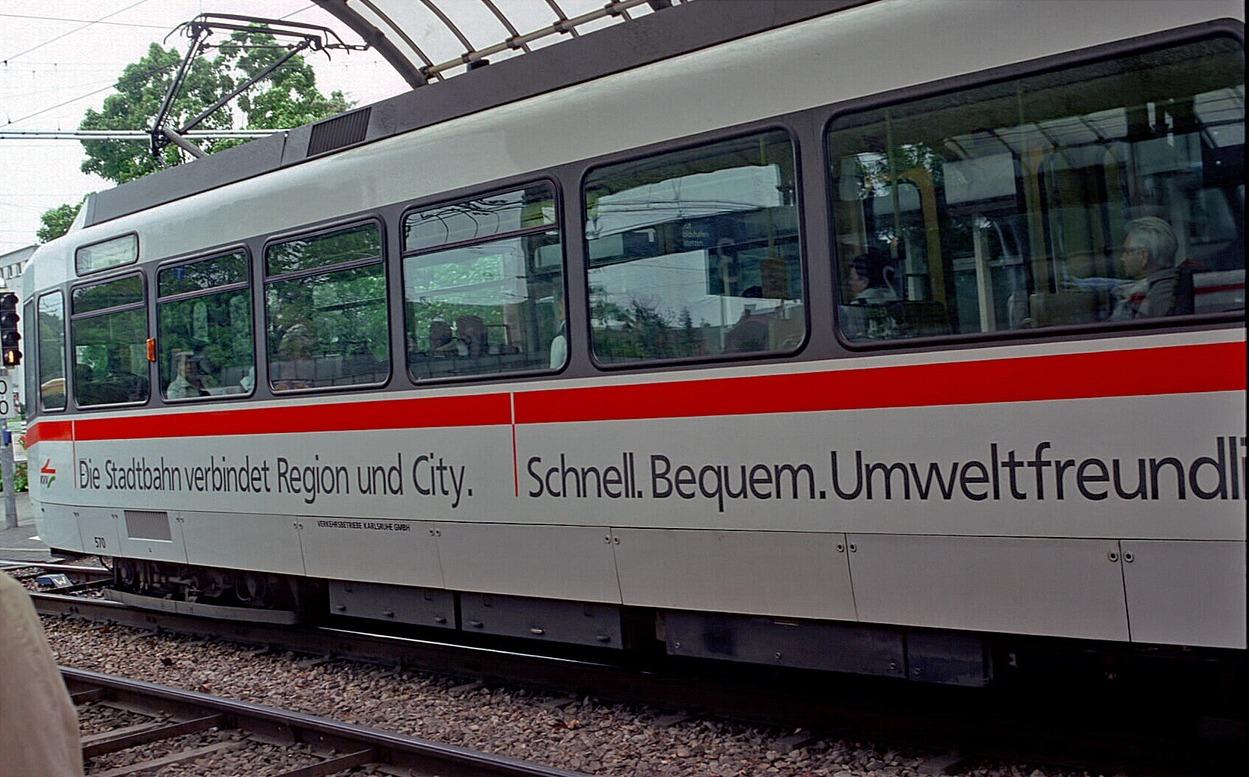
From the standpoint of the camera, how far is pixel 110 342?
394 inches

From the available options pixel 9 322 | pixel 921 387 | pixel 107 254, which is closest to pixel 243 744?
pixel 921 387

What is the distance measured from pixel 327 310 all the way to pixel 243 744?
110 inches

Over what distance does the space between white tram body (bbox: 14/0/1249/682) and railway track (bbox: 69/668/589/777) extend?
4.07ft

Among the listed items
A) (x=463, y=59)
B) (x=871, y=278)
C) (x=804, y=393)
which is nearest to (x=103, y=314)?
(x=463, y=59)

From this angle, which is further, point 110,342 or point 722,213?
point 110,342

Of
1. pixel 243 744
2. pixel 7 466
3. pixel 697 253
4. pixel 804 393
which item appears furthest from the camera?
pixel 7 466

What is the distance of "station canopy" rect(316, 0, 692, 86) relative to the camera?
32.0 ft

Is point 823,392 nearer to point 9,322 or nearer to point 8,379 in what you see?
point 9,322

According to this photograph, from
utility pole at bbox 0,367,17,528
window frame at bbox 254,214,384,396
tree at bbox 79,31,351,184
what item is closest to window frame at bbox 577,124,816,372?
window frame at bbox 254,214,384,396

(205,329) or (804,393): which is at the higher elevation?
(205,329)

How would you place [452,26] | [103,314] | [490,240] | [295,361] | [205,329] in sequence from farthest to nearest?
1. [452,26]
2. [103,314]
3. [205,329]
4. [295,361]
5. [490,240]

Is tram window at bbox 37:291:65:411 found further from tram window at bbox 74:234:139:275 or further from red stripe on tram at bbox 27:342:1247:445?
red stripe on tram at bbox 27:342:1247:445

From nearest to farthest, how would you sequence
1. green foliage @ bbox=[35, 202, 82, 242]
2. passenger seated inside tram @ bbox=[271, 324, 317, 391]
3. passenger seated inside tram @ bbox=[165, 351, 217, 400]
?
passenger seated inside tram @ bbox=[271, 324, 317, 391] → passenger seated inside tram @ bbox=[165, 351, 217, 400] → green foliage @ bbox=[35, 202, 82, 242]

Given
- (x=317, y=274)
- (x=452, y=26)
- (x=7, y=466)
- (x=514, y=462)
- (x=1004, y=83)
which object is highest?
(x=452, y=26)
